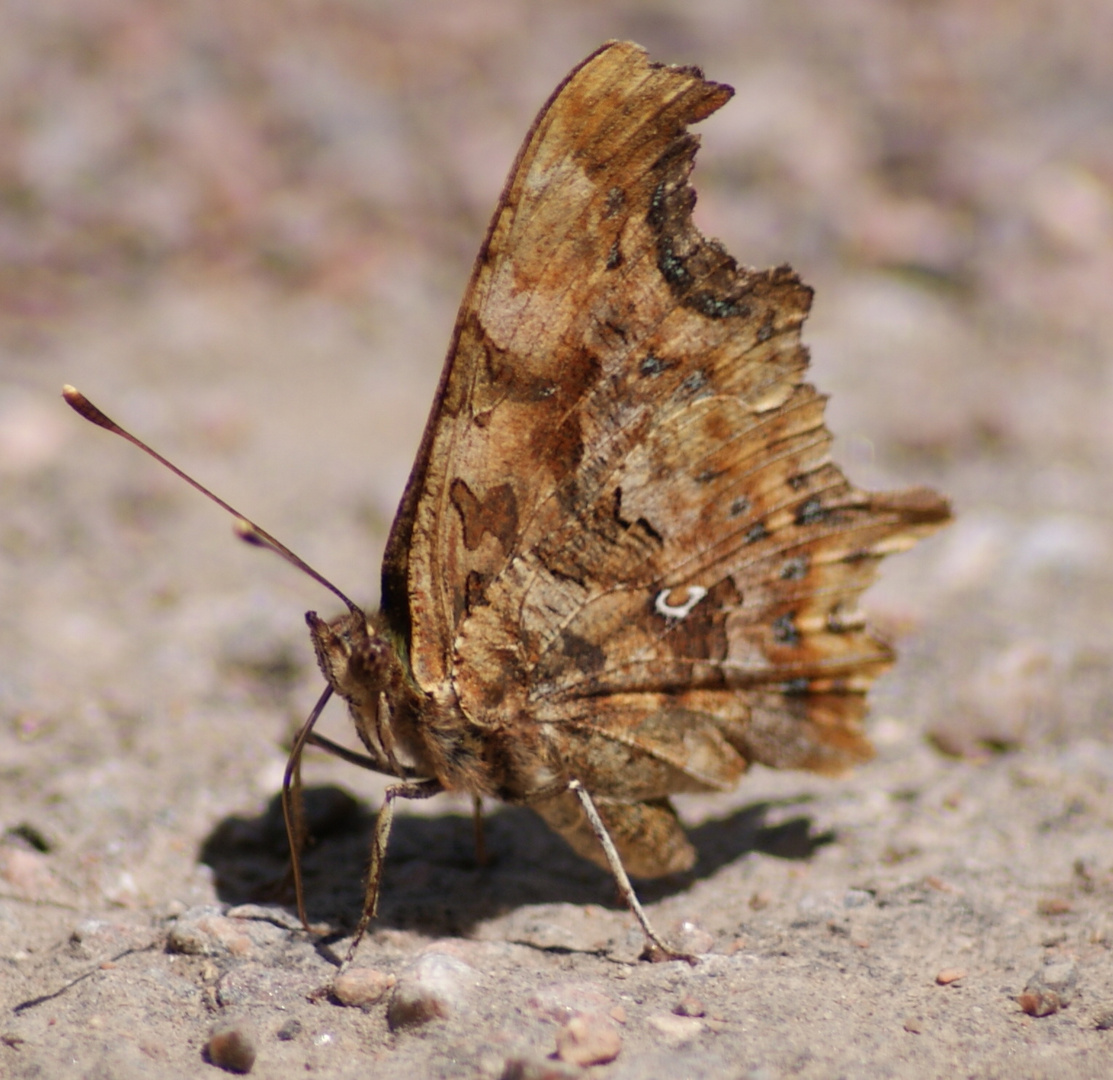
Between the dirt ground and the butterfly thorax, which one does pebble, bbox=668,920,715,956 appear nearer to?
the dirt ground

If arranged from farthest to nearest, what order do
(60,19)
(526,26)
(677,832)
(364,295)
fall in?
(526,26)
(60,19)
(364,295)
(677,832)

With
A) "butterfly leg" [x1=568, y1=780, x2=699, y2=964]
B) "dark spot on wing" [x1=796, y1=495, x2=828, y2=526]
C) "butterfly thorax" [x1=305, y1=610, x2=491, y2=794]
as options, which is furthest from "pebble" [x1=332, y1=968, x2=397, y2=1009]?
"dark spot on wing" [x1=796, y1=495, x2=828, y2=526]

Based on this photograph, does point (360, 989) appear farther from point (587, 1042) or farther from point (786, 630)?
point (786, 630)

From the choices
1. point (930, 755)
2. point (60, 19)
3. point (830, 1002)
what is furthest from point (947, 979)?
point (60, 19)

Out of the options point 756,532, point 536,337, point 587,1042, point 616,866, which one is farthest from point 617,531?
point 587,1042

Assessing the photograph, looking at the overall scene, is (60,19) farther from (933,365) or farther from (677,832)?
(677,832)

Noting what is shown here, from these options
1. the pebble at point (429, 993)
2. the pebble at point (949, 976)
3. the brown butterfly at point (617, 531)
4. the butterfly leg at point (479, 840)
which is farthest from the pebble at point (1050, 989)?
the butterfly leg at point (479, 840)
